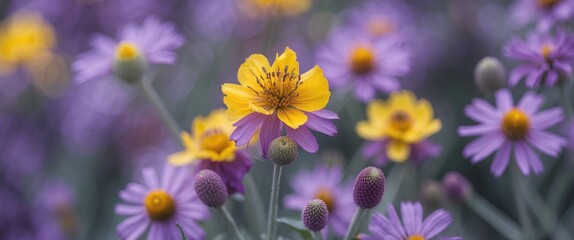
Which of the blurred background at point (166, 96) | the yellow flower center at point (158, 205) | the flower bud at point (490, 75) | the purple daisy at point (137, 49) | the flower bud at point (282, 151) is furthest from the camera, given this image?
the blurred background at point (166, 96)

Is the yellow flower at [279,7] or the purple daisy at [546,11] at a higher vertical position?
the yellow flower at [279,7]

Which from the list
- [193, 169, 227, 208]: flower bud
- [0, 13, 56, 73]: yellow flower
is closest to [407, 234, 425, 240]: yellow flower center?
[193, 169, 227, 208]: flower bud

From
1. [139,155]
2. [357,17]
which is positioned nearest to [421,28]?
[357,17]

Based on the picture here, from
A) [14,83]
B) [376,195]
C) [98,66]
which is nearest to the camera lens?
[376,195]

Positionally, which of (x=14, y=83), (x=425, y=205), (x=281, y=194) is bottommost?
(x=425, y=205)

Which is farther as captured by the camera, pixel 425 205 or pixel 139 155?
pixel 139 155

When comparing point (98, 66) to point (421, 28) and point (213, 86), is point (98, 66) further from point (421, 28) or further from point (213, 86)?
point (421, 28)

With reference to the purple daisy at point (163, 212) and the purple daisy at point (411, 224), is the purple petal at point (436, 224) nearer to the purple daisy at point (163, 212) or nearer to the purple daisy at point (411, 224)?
the purple daisy at point (411, 224)

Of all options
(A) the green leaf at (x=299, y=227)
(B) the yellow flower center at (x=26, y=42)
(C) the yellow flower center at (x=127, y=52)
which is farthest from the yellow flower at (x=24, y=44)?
(A) the green leaf at (x=299, y=227)
